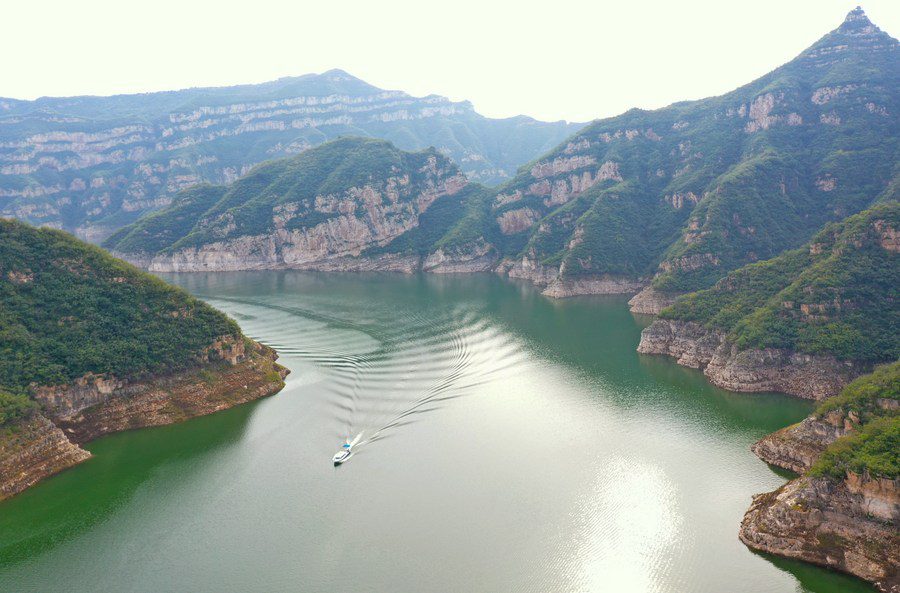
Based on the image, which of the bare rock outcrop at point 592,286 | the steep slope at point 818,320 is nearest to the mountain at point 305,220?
the bare rock outcrop at point 592,286

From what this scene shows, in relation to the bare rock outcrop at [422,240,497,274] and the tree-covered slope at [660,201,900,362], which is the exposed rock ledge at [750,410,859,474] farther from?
the bare rock outcrop at [422,240,497,274]

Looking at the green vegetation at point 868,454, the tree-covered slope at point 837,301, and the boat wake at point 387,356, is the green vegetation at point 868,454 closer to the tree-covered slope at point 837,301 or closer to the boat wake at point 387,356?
the tree-covered slope at point 837,301

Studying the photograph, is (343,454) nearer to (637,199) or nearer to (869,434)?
(869,434)

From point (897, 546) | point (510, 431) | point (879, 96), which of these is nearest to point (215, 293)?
point (510, 431)

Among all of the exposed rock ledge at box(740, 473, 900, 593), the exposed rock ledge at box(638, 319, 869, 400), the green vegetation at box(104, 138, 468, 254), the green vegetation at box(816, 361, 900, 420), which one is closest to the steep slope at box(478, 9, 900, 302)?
the exposed rock ledge at box(638, 319, 869, 400)

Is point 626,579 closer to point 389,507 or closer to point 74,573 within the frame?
point 389,507
